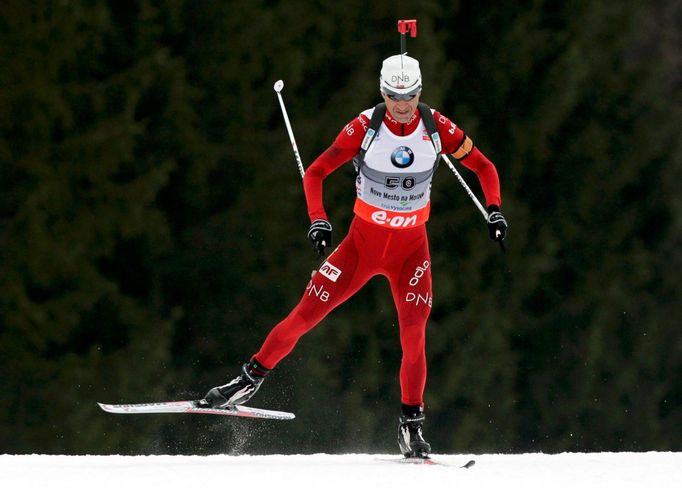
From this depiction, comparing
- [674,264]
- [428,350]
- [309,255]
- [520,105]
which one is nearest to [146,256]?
[309,255]

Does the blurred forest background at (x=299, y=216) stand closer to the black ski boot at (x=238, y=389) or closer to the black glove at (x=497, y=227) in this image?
the black ski boot at (x=238, y=389)

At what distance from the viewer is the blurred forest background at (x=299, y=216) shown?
30.5 ft

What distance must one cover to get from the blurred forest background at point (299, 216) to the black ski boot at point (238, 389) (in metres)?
3.30

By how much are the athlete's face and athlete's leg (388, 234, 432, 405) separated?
0.61m

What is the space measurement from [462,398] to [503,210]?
57.8 inches

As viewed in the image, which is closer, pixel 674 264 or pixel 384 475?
pixel 384 475

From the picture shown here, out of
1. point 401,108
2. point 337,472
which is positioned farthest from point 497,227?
point 337,472

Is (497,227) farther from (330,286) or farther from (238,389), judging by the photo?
(238,389)

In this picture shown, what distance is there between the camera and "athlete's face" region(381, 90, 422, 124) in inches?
228

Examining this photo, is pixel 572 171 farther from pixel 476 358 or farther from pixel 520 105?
pixel 476 358

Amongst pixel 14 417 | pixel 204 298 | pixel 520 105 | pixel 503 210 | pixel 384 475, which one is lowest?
pixel 384 475

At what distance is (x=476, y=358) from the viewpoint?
33.3 ft

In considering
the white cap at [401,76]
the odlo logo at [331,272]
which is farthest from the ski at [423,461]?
the white cap at [401,76]

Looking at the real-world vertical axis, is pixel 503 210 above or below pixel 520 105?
below
